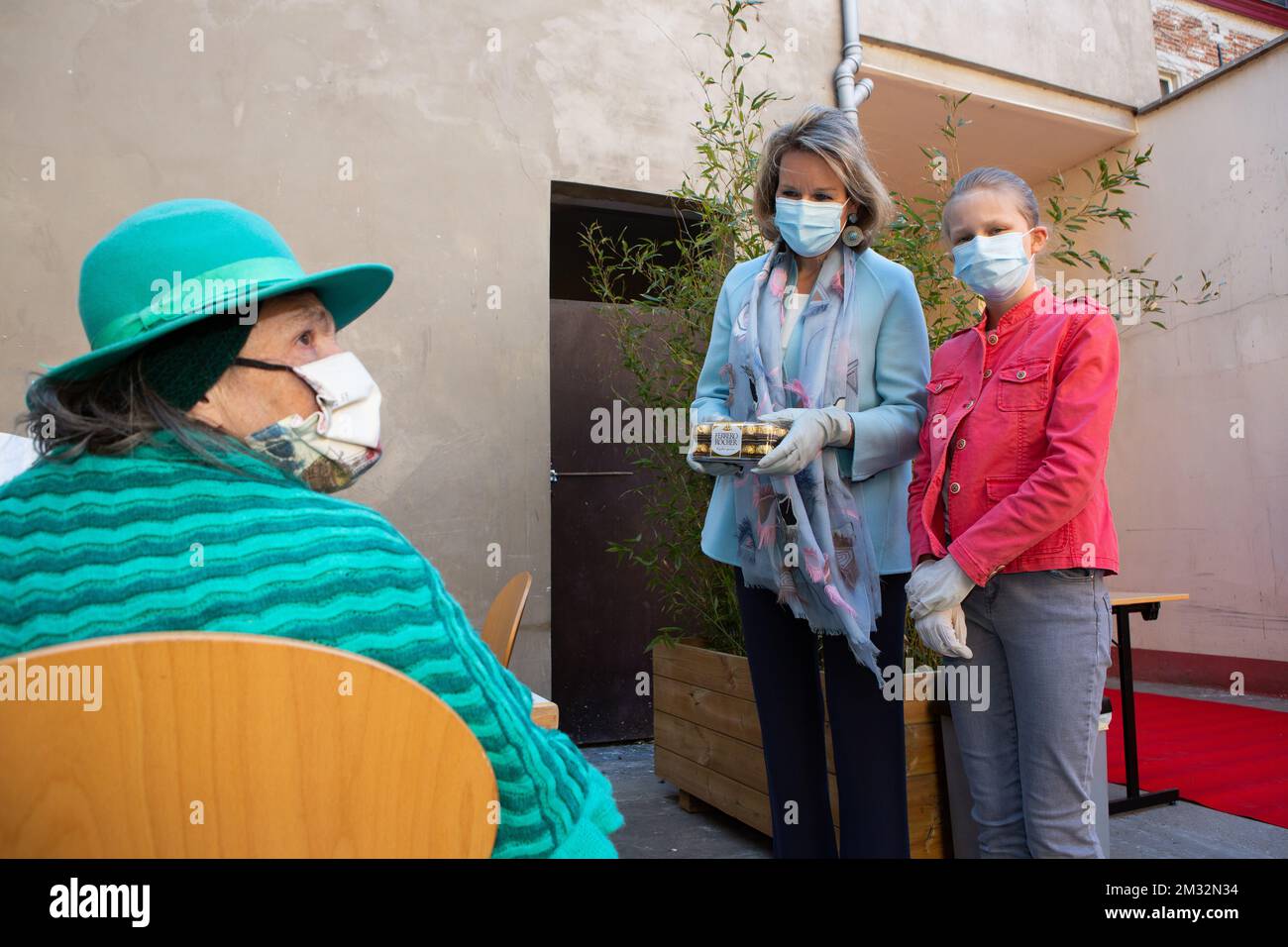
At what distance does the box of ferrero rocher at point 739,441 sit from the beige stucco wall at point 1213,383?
5.15m

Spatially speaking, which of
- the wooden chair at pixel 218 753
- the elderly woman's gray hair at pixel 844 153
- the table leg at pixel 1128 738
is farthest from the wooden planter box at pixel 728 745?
the wooden chair at pixel 218 753

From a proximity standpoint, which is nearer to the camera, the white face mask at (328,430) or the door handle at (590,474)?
the white face mask at (328,430)

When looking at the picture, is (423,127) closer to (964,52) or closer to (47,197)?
(47,197)

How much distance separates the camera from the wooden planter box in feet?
7.75

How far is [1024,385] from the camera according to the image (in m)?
1.65

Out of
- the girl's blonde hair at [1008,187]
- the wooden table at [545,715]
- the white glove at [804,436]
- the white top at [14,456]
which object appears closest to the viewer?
the wooden table at [545,715]

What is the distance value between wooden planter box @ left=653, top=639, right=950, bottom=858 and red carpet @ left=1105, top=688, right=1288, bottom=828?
5.10 feet

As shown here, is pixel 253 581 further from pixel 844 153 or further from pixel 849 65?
pixel 849 65

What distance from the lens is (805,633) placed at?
1749 mm

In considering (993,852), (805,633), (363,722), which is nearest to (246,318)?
(363,722)

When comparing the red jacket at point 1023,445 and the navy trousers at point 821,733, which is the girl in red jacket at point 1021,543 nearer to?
the red jacket at point 1023,445

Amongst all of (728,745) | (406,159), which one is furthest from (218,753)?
(406,159)

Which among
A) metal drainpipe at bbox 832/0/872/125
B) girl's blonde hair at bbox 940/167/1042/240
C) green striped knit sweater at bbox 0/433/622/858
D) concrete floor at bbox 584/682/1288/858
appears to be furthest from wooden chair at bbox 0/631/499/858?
metal drainpipe at bbox 832/0/872/125

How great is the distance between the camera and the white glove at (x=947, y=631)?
159cm
